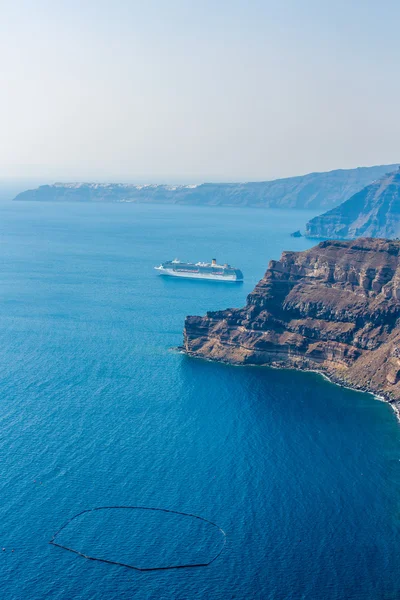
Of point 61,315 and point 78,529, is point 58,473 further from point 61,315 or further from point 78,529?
point 61,315

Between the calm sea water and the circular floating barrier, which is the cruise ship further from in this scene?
the circular floating barrier

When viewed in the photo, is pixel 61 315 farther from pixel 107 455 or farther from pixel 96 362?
pixel 107 455

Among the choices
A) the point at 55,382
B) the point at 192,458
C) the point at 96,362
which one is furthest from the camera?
the point at 96,362

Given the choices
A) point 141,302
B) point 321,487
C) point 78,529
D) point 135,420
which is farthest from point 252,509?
point 141,302

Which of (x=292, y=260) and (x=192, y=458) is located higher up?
(x=292, y=260)

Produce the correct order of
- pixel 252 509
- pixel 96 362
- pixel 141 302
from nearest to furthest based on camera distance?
1. pixel 252 509
2. pixel 96 362
3. pixel 141 302

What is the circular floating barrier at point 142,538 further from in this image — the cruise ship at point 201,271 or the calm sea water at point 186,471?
the cruise ship at point 201,271

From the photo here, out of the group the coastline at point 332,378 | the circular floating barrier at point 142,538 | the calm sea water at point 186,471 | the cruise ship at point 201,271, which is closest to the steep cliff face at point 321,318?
the coastline at point 332,378

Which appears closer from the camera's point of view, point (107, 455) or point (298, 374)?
point (107, 455)
